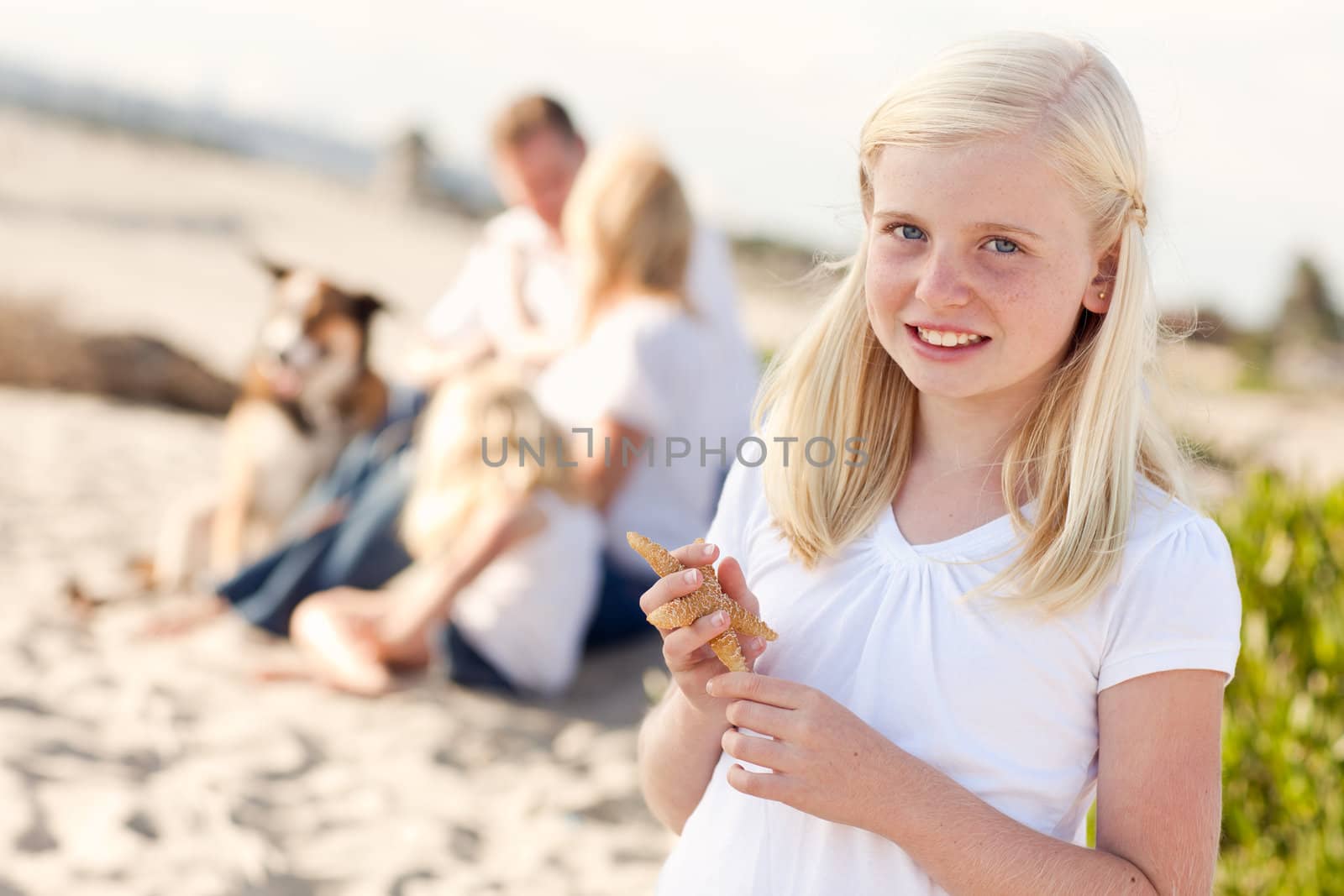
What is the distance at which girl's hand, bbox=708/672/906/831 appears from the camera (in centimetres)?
118

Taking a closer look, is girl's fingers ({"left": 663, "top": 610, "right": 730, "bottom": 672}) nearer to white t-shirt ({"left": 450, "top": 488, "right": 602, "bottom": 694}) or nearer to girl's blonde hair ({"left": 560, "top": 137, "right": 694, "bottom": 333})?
white t-shirt ({"left": 450, "top": 488, "right": 602, "bottom": 694})

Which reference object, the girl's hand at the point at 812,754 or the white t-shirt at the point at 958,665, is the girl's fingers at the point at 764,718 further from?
the white t-shirt at the point at 958,665

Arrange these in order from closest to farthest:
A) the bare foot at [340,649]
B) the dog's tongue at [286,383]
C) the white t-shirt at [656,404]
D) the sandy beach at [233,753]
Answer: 1. the sandy beach at [233,753]
2. the bare foot at [340,649]
3. the white t-shirt at [656,404]
4. the dog's tongue at [286,383]

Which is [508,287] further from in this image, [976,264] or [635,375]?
[976,264]

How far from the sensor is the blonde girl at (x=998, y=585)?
1.16 meters

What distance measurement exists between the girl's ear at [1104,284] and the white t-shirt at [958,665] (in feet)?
0.68

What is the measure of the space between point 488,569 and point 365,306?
1.32 meters

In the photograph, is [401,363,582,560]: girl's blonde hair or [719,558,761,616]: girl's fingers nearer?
[719,558,761,616]: girl's fingers

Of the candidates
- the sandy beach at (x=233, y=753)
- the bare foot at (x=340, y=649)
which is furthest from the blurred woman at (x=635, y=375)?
the bare foot at (x=340, y=649)

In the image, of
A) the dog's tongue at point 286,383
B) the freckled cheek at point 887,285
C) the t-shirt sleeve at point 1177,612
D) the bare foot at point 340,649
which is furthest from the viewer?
the dog's tongue at point 286,383

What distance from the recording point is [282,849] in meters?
2.77

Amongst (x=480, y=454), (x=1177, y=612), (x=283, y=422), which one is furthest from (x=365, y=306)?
(x=1177, y=612)

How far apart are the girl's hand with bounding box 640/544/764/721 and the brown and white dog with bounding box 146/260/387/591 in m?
3.37

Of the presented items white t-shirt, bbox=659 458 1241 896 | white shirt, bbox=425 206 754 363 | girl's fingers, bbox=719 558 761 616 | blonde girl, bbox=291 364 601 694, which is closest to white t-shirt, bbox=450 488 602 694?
blonde girl, bbox=291 364 601 694
